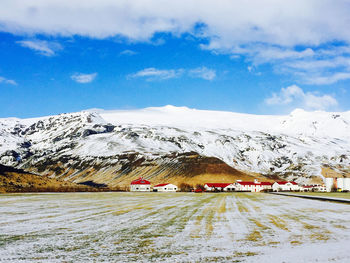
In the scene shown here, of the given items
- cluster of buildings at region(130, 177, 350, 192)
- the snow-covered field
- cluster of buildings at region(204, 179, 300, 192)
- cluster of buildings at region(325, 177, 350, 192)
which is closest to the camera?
the snow-covered field

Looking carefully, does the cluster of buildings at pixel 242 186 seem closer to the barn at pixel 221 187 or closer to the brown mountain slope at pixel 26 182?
the barn at pixel 221 187

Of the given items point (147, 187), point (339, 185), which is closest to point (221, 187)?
point (147, 187)

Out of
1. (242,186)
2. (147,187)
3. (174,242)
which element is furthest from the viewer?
(147,187)

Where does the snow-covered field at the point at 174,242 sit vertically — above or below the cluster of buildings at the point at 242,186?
above

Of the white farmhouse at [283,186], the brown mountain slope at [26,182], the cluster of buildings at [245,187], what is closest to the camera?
the brown mountain slope at [26,182]

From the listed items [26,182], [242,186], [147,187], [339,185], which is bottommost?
[147,187]

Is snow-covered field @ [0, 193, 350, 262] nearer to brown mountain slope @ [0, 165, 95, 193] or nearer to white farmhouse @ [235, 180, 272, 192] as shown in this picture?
brown mountain slope @ [0, 165, 95, 193]

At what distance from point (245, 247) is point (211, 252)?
1.72 meters

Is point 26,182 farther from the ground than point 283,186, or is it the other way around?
point 26,182

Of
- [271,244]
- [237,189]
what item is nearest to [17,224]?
[271,244]

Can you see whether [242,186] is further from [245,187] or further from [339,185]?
[339,185]

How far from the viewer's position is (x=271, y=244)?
14125 millimetres

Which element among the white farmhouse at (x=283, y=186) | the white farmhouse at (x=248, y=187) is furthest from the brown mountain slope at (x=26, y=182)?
the white farmhouse at (x=283, y=186)

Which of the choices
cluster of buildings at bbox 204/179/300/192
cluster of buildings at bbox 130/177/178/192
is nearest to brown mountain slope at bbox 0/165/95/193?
cluster of buildings at bbox 130/177/178/192
